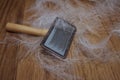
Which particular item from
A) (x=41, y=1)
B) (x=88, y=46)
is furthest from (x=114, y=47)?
(x=41, y=1)

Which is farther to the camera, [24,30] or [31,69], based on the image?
[24,30]

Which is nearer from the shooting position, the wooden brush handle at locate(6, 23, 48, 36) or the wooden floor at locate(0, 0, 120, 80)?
the wooden floor at locate(0, 0, 120, 80)

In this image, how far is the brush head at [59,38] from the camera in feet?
1.91

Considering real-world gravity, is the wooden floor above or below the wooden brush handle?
below

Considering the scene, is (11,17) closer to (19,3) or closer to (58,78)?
(19,3)

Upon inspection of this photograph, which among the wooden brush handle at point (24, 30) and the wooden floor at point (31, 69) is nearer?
the wooden floor at point (31, 69)

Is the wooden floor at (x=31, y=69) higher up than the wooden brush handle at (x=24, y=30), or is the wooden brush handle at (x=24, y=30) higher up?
the wooden brush handle at (x=24, y=30)

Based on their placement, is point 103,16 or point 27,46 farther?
point 103,16

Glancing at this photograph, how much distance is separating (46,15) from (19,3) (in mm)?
146

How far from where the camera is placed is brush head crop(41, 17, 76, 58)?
1.91 feet

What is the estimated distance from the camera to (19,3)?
0.80 meters

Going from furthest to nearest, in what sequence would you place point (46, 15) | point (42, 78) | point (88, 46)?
point (46, 15)
point (88, 46)
point (42, 78)

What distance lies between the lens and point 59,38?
622mm

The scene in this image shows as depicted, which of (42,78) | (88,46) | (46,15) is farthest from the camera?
(46,15)
